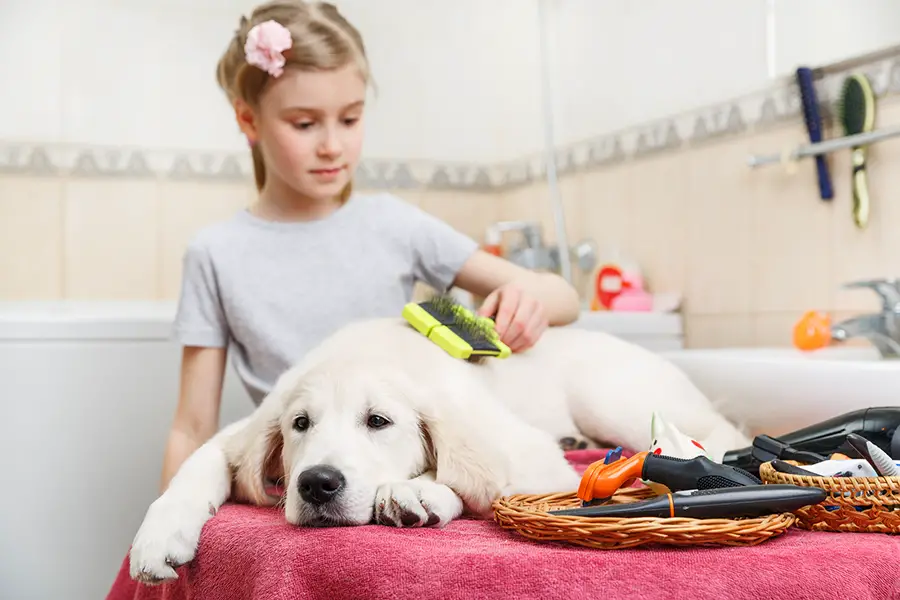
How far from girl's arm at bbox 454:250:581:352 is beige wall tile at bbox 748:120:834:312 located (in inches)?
21.0

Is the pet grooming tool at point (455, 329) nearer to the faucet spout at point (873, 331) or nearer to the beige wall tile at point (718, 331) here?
the faucet spout at point (873, 331)

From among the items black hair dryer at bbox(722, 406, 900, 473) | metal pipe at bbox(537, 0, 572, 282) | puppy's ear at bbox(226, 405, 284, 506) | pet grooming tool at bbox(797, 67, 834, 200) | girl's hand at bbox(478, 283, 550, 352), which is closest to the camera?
black hair dryer at bbox(722, 406, 900, 473)

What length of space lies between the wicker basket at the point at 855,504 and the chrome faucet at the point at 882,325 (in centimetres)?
66

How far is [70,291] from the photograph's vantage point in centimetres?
252

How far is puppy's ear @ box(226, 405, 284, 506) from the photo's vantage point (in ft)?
3.32

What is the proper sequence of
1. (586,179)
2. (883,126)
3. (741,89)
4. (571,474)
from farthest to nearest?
(586,179)
(741,89)
(883,126)
(571,474)

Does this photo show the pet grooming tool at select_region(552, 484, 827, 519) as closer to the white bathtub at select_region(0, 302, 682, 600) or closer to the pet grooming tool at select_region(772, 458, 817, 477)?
the pet grooming tool at select_region(772, 458, 817, 477)

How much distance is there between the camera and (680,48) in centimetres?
214

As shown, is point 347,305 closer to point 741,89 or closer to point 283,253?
point 283,253

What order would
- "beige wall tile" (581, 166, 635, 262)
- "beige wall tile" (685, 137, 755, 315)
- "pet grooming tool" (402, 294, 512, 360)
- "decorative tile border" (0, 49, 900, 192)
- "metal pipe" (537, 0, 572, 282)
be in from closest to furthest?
"pet grooming tool" (402, 294, 512, 360)
"decorative tile border" (0, 49, 900, 192)
"beige wall tile" (685, 137, 755, 315)
"beige wall tile" (581, 166, 635, 262)
"metal pipe" (537, 0, 572, 282)

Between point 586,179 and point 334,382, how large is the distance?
1621 millimetres

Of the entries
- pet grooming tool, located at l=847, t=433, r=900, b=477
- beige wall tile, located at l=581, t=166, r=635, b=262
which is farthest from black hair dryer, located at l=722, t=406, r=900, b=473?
beige wall tile, located at l=581, t=166, r=635, b=262

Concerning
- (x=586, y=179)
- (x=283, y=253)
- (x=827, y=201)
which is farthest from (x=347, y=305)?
(x=586, y=179)

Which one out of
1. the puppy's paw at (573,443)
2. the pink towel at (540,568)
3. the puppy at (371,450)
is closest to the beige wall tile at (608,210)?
the puppy's paw at (573,443)
